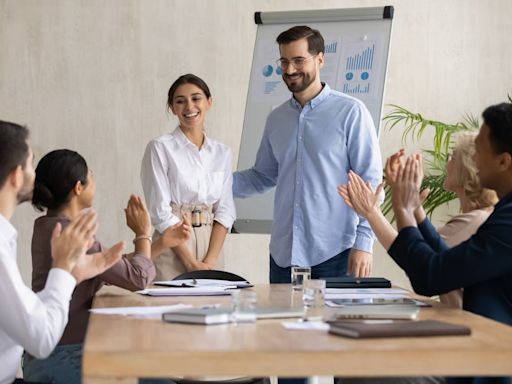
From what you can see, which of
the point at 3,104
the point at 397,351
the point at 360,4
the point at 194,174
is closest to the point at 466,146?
the point at 397,351

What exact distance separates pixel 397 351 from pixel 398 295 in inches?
45.6

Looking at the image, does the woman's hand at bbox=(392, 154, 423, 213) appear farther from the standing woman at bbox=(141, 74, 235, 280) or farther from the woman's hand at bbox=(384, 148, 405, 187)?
the standing woman at bbox=(141, 74, 235, 280)

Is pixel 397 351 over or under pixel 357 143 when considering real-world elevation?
under

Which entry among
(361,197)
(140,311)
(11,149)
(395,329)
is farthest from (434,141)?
(395,329)

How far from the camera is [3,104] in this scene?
6.50 m

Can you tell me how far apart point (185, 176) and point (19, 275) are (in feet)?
7.62

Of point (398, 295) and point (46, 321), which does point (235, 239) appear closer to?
point (398, 295)

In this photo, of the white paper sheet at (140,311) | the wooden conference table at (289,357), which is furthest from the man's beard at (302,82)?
the wooden conference table at (289,357)

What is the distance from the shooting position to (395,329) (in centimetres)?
199

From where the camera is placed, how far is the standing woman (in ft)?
14.4

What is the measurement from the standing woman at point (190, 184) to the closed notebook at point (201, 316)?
209 cm

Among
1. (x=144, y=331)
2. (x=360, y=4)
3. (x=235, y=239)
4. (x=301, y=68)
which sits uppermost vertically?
(x=360, y=4)

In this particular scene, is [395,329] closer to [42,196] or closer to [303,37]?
[42,196]

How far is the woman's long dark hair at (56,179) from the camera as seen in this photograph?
3.05 metres
